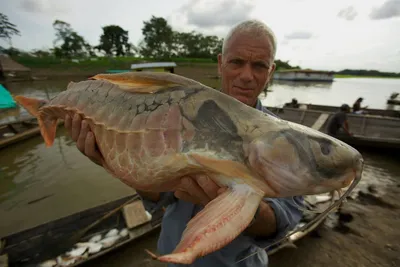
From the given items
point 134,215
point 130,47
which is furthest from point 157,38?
point 134,215

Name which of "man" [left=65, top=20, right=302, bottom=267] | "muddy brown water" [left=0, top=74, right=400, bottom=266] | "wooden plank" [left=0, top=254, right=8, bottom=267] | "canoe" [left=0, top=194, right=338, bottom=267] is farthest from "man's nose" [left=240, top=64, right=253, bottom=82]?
"wooden plank" [left=0, top=254, right=8, bottom=267]

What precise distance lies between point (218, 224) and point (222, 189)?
252 millimetres

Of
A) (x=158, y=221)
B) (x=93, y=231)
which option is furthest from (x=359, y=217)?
(x=93, y=231)

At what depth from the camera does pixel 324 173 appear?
3.78ft

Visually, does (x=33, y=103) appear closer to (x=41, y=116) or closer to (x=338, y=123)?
(x=41, y=116)

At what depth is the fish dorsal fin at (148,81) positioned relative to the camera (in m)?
1.47

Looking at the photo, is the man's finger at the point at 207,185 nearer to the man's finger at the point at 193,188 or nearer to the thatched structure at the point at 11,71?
the man's finger at the point at 193,188

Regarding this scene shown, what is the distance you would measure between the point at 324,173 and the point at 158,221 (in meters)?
4.04

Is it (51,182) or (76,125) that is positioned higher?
(76,125)

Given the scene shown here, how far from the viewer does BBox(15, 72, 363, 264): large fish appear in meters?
1.07

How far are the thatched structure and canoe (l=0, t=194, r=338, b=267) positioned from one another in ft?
120

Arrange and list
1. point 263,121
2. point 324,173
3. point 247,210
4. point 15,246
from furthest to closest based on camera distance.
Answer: point 15,246, point 263,121, point 324,173, point 247,210

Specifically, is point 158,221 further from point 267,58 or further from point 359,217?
point 359,217

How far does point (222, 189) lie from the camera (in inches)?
47.9
